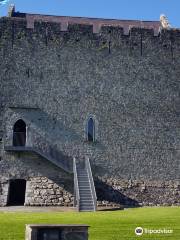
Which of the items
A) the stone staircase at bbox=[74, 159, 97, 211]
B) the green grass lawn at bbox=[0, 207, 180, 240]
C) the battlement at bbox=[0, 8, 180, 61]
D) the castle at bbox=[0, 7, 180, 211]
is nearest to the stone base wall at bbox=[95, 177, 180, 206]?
the castle at bbox=[0, 7, 180, 211]

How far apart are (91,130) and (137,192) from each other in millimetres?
3910

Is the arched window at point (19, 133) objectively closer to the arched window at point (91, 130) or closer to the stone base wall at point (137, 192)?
the arched window at point (91, 130)

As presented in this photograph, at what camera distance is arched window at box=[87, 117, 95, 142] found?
23.2m

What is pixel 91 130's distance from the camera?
23.3 m

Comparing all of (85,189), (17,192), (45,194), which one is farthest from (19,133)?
(85,189)

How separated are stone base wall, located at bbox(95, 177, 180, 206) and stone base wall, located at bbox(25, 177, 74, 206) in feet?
5.75

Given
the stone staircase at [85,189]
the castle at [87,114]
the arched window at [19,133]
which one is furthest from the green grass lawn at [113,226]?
the arched window at [19,133]

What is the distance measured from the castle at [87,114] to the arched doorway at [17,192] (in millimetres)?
65

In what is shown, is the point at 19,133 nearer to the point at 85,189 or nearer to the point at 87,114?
the point at 87,114

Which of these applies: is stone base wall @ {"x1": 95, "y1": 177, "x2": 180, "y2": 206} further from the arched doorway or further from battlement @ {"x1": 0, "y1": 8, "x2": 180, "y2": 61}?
battlement @ {"x1": 0, "y1": 8, "x2": 180, "y2": 61}

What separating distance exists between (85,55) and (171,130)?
596 centimetres

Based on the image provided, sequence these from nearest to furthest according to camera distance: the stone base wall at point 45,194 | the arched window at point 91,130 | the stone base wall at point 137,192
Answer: the stone base wall at point 45,194, the stone base wall at point 137,192, the arched window at point 91,130

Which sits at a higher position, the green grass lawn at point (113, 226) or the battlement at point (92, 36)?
the battlement at point (92, 36)

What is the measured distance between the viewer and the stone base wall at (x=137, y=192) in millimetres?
22906
